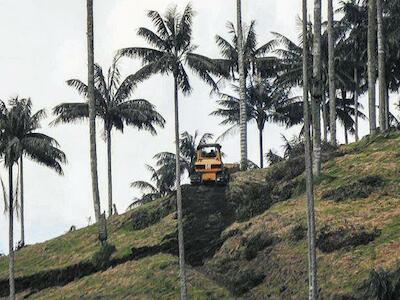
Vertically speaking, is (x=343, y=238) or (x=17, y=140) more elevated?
(x=17, y=140)

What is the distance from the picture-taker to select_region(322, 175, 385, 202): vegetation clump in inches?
1305

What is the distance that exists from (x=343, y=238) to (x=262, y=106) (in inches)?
1484

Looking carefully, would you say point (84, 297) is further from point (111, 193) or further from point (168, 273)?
point (111, 193)

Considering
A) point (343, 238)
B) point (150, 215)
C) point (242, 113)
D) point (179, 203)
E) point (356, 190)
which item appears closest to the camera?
point (343, 238)

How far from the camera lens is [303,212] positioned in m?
33.1

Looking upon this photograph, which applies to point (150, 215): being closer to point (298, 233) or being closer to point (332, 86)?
point (298, 233)

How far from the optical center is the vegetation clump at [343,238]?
88.9 ft

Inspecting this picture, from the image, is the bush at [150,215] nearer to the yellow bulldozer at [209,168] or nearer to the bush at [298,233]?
the yellow bulldozer at [209,168]

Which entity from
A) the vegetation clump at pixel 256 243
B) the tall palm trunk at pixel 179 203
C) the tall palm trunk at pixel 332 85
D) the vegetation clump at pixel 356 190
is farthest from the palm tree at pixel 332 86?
the vegetation clump at pixel 256 243

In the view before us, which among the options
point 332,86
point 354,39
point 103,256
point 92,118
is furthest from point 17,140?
point 354,39

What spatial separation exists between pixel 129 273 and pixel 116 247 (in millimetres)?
5419

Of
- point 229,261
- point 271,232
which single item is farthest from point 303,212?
point 229,261

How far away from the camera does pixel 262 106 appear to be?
64.8m

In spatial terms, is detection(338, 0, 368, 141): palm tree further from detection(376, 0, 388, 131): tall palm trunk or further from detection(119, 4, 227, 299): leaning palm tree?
detection(119, 4, 227, 299): leaning palm tree
